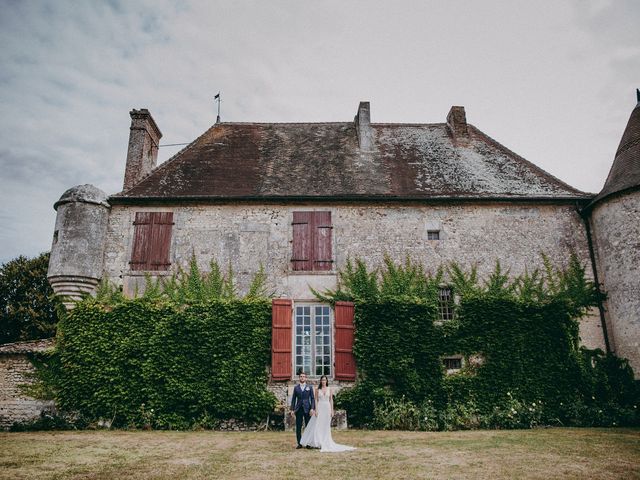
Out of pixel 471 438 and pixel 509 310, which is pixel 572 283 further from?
pixel 471 438

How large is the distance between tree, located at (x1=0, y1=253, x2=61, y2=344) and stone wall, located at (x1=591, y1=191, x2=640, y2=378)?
22.5 meters

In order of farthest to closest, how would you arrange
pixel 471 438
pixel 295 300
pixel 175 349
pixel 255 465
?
1. pixel 295 300
2. pixel 175 349
3. pixel 471 438
4. pixel 255 465

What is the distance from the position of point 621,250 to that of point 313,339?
27.8 ft

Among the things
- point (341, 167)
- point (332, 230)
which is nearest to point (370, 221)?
point (332, 230)

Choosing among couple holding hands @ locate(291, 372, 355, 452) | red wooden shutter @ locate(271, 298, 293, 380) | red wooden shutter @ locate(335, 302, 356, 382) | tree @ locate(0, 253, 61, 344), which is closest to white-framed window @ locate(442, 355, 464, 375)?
red wooden shutter @ locate(335, 302, 356, 382)

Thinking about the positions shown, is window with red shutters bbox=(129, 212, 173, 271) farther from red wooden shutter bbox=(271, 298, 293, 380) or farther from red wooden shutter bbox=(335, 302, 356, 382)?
red wooden shutter bbox=(335, 302, 356, 382)

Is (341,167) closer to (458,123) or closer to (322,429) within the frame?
(458,123)

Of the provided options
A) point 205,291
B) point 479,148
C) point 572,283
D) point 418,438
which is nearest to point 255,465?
point 418,438

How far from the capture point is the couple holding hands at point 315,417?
797cm

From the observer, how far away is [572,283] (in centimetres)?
1270

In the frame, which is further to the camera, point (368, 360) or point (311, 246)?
point (311, 246)

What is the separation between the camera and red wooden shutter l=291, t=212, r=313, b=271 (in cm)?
1273

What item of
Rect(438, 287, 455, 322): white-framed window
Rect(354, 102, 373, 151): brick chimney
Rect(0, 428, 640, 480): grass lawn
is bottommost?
Rect(0, 428, 640, 480): grass lawn

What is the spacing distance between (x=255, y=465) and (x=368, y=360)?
573 centimetres
